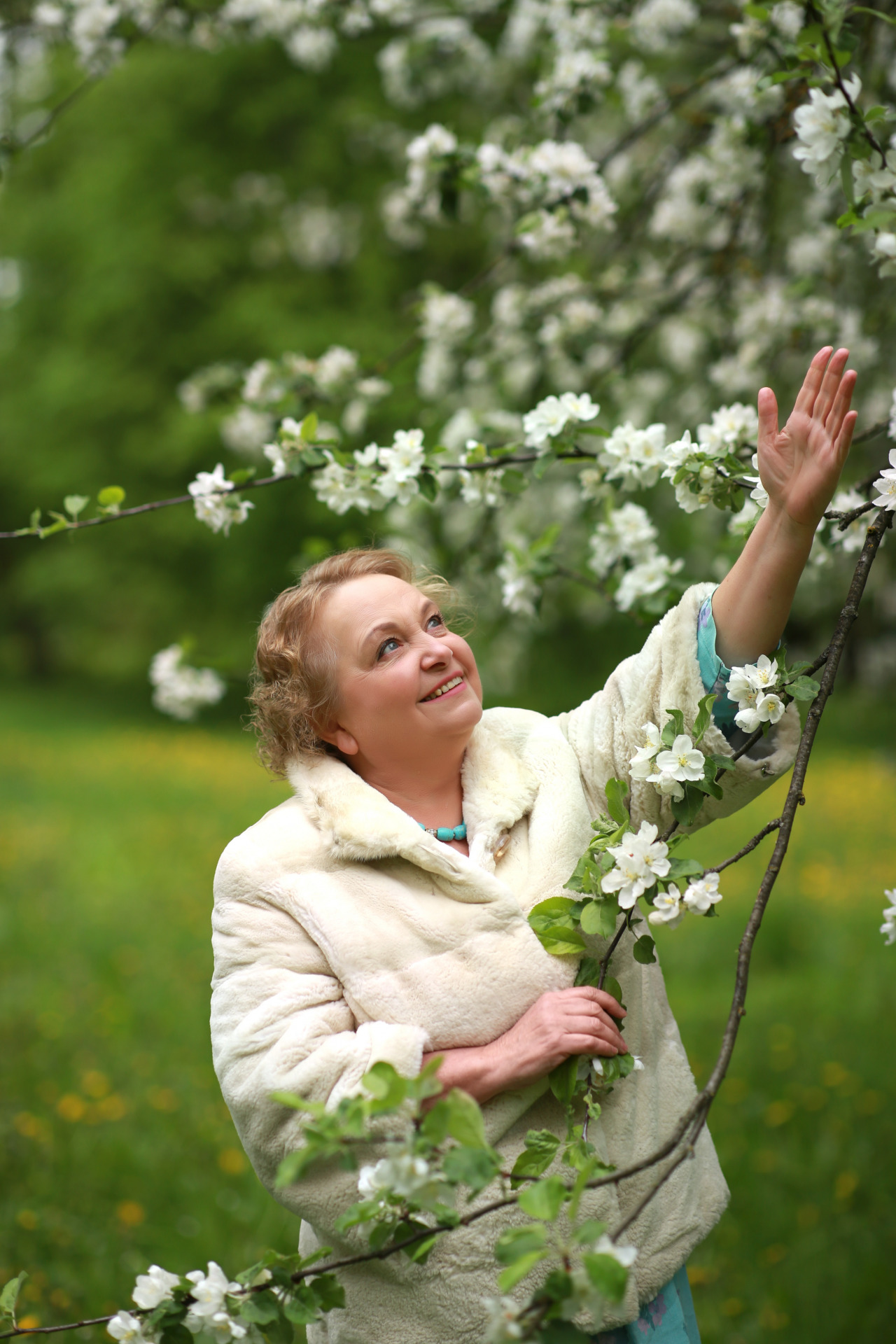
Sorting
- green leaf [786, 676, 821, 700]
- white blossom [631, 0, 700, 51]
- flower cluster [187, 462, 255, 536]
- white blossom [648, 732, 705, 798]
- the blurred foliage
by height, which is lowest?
white blossom [648, 732, 705, 798]

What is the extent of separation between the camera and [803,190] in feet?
14.6

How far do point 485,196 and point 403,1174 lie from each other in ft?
7.78

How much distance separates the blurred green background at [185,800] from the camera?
3076 millimetres

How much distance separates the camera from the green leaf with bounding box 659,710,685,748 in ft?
4.94

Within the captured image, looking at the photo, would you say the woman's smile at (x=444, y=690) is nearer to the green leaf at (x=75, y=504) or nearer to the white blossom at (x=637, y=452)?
the white blossom at (x=637, y=452)

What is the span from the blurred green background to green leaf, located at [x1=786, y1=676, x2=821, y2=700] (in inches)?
47.9

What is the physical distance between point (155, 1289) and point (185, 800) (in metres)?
6.92

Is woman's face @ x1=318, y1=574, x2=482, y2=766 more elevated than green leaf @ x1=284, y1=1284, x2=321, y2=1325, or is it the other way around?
woman's face @ x1=318, y1=574, x2=482, y2=766

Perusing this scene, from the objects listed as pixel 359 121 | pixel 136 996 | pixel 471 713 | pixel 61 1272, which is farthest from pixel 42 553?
pixel 471 713

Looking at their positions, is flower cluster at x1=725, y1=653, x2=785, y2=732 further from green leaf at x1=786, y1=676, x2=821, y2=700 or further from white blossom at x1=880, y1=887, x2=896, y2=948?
white blossom at x1=880, y1=887, x2=896, y2=948

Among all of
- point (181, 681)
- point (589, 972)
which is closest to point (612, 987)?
point (589, 972)

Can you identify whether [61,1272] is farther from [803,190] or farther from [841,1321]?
[803,190]

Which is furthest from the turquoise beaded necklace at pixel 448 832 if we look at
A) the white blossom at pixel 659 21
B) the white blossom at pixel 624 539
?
the white blossom at pixel 659 21

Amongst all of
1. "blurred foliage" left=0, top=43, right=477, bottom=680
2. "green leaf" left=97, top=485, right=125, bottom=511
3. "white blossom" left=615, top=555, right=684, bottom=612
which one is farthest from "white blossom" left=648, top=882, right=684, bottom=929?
"blurred foliage" left=0, top=43, right=477, bottom=680
